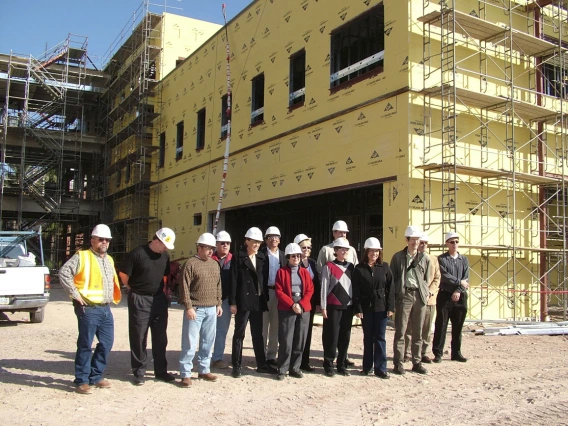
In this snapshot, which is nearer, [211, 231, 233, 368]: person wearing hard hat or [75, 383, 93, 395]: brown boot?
[75, 383, 93, 395]: brown boot

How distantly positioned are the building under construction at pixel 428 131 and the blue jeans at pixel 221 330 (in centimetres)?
537

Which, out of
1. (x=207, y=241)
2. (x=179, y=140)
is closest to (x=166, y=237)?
(x=207, y=241)

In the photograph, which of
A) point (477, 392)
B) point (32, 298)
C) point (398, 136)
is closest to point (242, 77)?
point (398, 136)

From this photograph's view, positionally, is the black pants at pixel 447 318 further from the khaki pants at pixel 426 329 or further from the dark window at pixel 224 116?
the dark window at pixel 224 116

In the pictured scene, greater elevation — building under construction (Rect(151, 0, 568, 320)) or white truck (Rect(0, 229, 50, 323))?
building under construction (Rect(151, 0, 568, 320))

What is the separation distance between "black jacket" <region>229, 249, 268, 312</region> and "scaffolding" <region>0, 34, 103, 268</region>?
22684mm

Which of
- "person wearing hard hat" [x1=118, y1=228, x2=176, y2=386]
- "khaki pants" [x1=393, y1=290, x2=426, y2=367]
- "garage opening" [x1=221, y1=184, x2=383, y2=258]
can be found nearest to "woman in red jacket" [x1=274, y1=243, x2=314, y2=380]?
"khaki pants" [x1=393, y1=290, x2=426, y2=367]

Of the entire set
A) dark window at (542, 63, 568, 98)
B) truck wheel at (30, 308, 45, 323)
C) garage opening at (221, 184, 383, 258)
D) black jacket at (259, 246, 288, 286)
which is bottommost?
truck wheel at (30, 308, 45, 323)

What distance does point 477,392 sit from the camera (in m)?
6.25

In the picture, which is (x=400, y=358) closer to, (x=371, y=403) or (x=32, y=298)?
(x=371, y=403)

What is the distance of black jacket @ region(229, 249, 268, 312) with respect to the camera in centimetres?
710

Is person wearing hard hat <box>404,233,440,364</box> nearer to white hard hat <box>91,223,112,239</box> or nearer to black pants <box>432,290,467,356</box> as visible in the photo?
black pants <box>432,290,467,356</box>

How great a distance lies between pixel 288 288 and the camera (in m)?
7.02

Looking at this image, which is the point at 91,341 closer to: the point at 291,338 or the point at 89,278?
the point at 89,278
